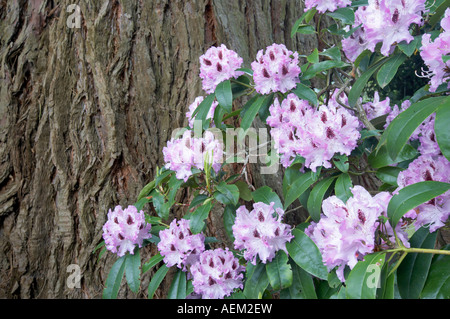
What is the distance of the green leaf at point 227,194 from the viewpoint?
1.10 metres

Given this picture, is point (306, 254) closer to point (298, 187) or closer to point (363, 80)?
point (298, 187)

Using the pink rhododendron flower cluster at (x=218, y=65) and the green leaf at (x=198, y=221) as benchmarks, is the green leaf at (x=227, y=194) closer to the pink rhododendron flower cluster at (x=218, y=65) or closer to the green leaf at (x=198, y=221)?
the green leaf at (x=198, y=221)

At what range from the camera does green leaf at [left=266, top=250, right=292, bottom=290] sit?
3.22ft

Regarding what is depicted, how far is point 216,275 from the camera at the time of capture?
1106 mm

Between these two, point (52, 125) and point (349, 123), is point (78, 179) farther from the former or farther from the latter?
point (349, 123)

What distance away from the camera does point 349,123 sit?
3.21 ft

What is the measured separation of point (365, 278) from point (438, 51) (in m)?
0.52

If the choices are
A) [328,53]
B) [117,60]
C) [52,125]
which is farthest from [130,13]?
[328,53]

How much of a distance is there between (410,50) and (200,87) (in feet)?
2.61

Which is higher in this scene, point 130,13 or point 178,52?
point 130,13

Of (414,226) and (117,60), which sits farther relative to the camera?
(117,60)
